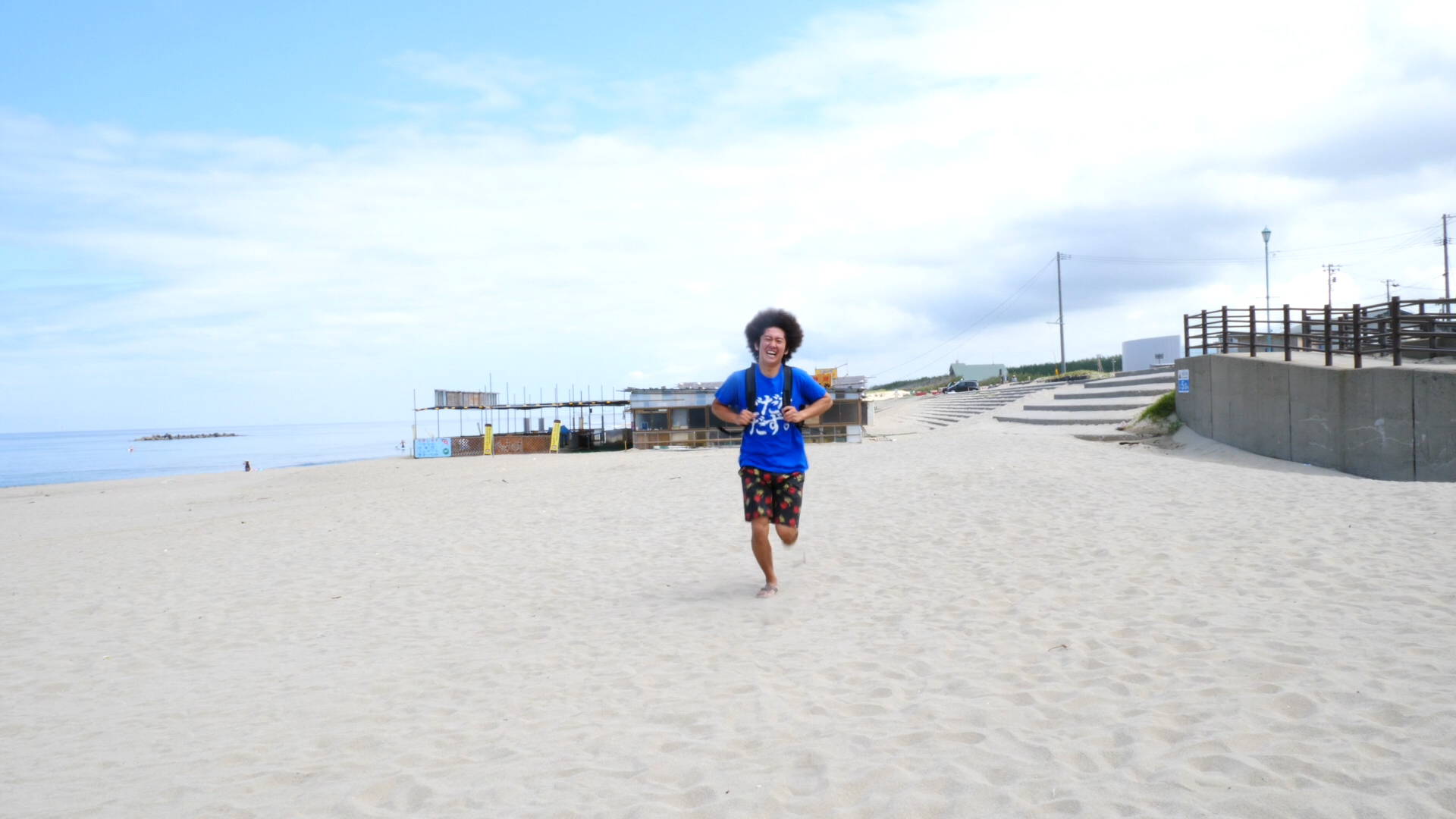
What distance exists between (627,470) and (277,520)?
22.8 ft

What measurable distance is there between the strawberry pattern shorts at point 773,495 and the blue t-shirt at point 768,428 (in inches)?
2.3

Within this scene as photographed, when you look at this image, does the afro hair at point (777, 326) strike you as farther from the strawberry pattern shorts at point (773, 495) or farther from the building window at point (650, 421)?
the building window at point (650, 421)

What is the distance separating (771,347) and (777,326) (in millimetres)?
230

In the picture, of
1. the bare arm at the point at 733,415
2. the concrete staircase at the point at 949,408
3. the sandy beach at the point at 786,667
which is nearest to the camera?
the sandy beach at the point at 786,667

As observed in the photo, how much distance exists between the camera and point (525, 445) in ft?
115

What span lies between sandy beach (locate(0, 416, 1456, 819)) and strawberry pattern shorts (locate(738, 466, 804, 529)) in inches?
26.4

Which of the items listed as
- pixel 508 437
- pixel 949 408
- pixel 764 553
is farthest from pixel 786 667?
pixel 949 408

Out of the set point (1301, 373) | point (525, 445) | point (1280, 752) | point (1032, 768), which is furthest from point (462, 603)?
point (525, 445)

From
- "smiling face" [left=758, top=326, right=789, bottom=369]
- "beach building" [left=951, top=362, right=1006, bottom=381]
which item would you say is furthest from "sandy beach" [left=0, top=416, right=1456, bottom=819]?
"beach building" [left=951, top=362, right=1006, bottom=381]

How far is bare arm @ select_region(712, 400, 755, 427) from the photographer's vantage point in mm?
5570

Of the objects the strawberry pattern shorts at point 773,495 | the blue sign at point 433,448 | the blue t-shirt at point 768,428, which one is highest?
the blue t-shirt at point 768,428

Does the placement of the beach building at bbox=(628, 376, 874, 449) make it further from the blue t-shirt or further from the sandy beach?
the blue t-shirt

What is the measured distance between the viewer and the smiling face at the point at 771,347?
5.64m

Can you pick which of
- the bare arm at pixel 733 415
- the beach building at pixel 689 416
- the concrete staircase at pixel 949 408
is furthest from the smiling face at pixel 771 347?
the concrete staircase at pixel 949 408
